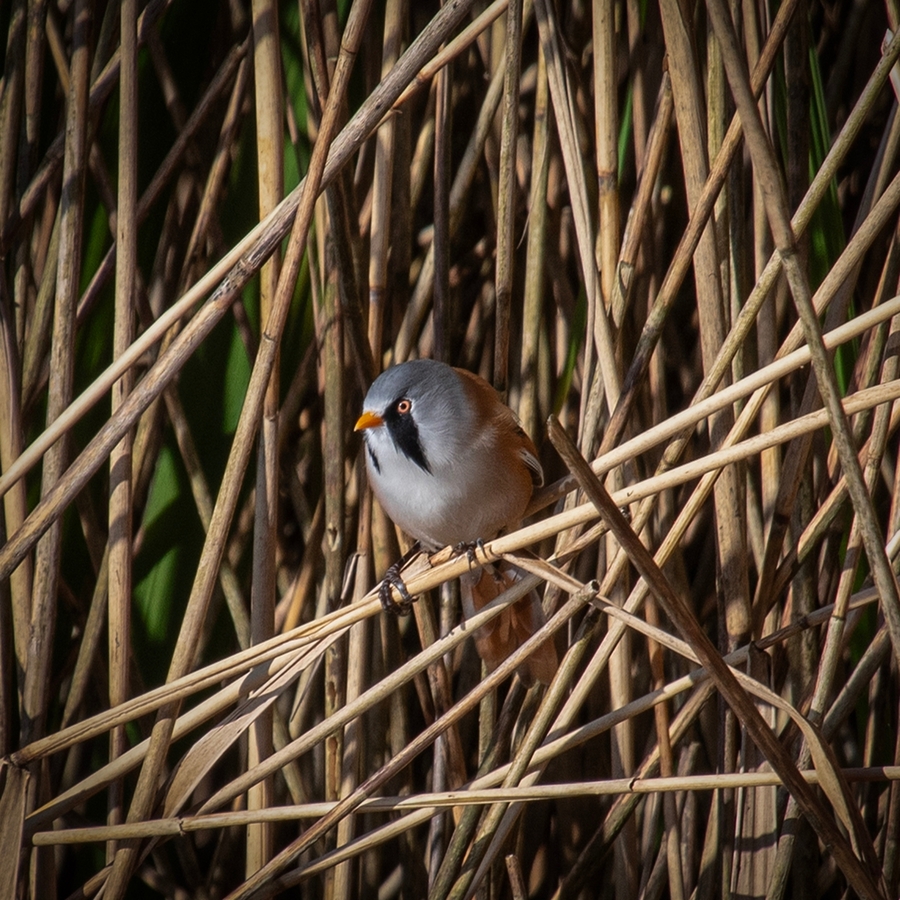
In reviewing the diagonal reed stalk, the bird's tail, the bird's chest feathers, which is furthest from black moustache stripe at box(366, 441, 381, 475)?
the bird's tail

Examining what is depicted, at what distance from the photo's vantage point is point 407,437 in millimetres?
2150

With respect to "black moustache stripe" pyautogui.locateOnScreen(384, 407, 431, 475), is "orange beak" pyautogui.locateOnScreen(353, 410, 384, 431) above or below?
above

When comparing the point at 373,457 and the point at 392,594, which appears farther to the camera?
the point at 373,457

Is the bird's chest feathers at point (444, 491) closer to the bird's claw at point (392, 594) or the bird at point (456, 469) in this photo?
the bird at point (456, 469)

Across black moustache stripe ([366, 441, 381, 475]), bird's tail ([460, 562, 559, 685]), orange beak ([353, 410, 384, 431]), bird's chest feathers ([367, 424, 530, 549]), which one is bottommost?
bird's tail ([460, 562, 559, 685])

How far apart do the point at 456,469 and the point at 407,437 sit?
0.52 ft

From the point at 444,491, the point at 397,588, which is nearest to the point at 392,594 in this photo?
the point at 397,588

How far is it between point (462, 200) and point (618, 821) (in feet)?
5.16

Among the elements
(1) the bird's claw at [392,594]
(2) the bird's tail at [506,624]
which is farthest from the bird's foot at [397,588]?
(2) the bird's tail at [506,624]

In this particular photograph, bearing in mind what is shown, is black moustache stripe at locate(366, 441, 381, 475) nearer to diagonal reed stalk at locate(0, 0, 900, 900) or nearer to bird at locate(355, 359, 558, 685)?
bird at locate(355, 359, 558, 685)

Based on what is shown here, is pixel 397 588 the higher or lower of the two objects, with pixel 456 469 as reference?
lower

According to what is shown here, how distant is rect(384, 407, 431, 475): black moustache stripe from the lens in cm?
211

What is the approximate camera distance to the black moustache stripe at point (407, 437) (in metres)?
2.11

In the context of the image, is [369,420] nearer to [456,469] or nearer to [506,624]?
[456,469]
